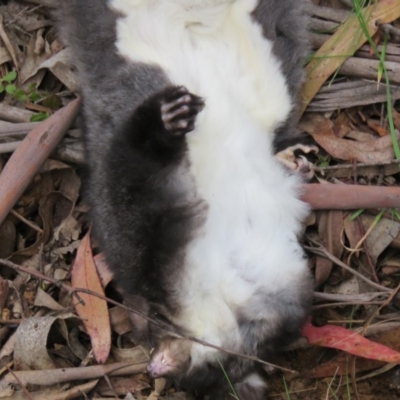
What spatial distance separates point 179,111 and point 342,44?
1295mm

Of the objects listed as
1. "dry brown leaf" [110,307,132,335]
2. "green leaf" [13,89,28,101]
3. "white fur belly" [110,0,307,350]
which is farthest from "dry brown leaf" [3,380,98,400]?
"green leaf" [13,89,28,101]

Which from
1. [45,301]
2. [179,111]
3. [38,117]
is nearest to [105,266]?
[45,301]

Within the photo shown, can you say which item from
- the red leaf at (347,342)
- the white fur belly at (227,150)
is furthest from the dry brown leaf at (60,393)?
the red leaf at (347,342)

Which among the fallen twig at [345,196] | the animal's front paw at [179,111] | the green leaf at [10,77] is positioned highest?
the animal's front paw at [179,111]

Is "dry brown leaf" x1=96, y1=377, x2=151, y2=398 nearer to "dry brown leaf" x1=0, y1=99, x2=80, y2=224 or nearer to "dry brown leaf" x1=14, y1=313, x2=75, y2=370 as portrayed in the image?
"dry brown leaf" x1=14, y1=313, x2=75, y2=370

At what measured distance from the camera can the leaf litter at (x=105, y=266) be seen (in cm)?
416

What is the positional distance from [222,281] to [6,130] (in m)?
1.56

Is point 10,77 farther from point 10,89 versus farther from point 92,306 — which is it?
point 92,306

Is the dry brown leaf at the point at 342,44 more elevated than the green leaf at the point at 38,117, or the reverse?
the dry brown leaf at the point at 342,44

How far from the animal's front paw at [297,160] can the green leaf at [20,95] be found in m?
1.54

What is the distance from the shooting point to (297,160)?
4.16 meters

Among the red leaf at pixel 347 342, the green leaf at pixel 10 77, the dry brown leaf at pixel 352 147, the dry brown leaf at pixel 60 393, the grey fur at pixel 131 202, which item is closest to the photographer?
the grey fur at pixel 131 202

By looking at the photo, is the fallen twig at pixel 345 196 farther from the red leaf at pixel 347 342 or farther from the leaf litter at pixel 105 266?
the red leaf at pixel 347 342

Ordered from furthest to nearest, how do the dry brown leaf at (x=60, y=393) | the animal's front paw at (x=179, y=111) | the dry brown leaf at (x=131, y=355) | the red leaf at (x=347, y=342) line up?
1. the dry brown leaf at (x=131, y=355)
2. the dry brown leaf at (x=60, y=393)
3. the red leaf at (x=347, y=342)
4. the animal's front paw at (x=179, y=111)
